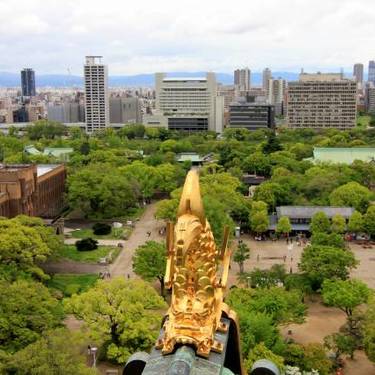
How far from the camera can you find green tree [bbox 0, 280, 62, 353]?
28486mm

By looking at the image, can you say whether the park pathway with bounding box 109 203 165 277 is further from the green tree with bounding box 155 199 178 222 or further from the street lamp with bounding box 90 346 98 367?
the street lamp with bounding box 90 346 98 367

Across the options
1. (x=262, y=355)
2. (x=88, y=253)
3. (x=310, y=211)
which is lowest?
(x=88, y=253)

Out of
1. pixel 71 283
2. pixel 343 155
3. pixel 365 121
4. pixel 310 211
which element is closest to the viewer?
pixel 71 283

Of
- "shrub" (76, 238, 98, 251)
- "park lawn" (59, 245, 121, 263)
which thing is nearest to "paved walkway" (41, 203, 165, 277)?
"park lawn" (59, 245, 121, 263)

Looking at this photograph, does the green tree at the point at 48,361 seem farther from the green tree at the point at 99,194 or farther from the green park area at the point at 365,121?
the green park area at the point at 365,121

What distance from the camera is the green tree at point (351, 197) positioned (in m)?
62.4

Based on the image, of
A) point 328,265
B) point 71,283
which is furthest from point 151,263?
point 328,265

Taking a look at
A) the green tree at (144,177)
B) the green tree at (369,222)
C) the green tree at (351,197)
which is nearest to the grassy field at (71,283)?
the green tree at (369,222)

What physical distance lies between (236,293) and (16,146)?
79565mm

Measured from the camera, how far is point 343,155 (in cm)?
8969

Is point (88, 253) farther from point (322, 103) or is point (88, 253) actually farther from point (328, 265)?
point (322, 103)

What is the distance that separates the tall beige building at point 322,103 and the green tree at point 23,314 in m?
123

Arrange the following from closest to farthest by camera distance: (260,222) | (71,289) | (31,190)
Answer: (71,289) < (260,222) < (31,190)

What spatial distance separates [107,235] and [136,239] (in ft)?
10.4
